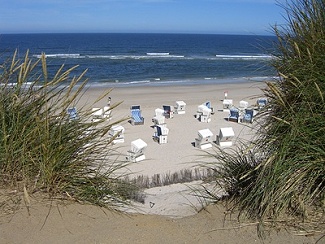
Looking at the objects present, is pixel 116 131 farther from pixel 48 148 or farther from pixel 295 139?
pixel 295 139

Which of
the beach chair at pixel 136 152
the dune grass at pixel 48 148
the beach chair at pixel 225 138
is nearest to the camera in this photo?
the dune grass at pixel 48 148

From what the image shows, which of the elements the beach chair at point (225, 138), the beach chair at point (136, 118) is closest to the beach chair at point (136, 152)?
the beach chair at point (225, 138)

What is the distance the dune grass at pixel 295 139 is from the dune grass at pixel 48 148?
3.50 ft

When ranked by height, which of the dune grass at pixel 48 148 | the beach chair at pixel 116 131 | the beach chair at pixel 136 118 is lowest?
the beach chair at pixel 136 118

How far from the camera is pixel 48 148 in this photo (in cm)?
286

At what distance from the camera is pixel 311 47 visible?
2.92m

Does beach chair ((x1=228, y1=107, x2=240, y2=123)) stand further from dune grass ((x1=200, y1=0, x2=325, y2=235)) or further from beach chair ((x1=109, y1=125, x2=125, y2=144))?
dune grass ((x1=200, y1=0, x2=325, y2=235))

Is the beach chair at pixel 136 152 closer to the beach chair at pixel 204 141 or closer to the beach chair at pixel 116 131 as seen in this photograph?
the beach chair at pixel 116 131

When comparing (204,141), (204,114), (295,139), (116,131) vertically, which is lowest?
(204,141)

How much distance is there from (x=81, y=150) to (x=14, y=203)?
632 millimetres

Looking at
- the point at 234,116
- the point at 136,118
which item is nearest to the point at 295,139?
the point at 136,118

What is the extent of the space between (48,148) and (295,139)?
1718 millimetres

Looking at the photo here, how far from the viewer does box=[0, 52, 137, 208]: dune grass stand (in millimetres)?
2875

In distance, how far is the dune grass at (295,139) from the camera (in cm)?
265
